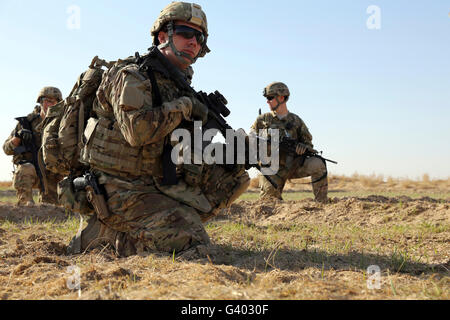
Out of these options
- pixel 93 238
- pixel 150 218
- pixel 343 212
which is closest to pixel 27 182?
pixel 93 238

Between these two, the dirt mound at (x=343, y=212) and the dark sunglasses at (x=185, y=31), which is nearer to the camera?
the dark sunglasses at (x=185, y=31)

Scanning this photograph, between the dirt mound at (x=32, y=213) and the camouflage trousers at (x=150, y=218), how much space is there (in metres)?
3.38

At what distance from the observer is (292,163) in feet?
29.1

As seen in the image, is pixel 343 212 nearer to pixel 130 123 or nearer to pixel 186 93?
pixel 186 93

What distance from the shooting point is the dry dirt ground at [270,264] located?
7.41 ft

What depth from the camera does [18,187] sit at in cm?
849

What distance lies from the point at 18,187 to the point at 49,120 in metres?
4.76

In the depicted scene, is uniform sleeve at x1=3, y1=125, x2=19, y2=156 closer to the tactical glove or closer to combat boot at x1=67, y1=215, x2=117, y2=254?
combat boot at x1=67, y1=215, x2=117, y2=254

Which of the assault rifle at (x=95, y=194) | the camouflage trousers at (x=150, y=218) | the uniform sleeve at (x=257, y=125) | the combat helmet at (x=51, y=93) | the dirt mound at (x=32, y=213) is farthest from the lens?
the uniform sleeve at (x=257, y=125)

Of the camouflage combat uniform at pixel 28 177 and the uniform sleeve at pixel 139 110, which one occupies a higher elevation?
the uniform sleeve at pixel 139 110

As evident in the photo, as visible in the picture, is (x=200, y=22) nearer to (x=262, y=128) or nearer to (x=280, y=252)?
(x=280, y=252)

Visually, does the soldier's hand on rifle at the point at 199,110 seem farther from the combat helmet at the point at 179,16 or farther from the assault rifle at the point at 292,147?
the assault rifle at the point at 292,147

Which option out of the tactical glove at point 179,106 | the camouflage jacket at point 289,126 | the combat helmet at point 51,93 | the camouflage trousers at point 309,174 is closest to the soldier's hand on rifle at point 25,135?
the combat helmet at point 51,93

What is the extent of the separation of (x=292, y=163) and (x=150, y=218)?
18.1 ft
